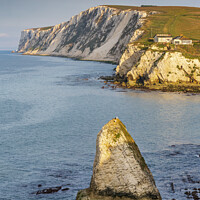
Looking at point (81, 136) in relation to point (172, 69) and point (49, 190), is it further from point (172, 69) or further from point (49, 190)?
point (172, 69)

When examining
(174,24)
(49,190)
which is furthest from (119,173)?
(174,24)

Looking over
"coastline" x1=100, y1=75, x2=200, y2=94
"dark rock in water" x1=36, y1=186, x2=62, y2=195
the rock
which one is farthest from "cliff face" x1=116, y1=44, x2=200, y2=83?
"dark rock in water" x1=36, y1=186, x2=62, y2=195

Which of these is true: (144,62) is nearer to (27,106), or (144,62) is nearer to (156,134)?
(27,106)

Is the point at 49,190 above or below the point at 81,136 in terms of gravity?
below

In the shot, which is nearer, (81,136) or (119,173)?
(119,173)

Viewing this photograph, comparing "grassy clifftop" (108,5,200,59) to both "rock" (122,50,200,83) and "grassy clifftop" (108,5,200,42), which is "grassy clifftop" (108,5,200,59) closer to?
"grassy clifftop" (108,5,200,42)

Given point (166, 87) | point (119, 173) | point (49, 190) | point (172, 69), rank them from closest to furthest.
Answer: point (119, 173)
point (49, 190)
point (166, 87)
point (172, 69)

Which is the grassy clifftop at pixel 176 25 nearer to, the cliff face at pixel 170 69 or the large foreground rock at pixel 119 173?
the cliff face at pixel 170 69
